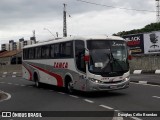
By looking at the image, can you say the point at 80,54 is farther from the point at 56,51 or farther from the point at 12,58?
the point at 12,58

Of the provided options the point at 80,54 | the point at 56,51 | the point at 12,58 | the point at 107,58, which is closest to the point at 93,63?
the point at 107,58

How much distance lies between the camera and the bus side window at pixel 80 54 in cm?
1751

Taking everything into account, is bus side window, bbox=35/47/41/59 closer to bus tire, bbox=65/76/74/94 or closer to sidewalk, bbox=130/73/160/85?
bus tire, bbox=65/76/74/94

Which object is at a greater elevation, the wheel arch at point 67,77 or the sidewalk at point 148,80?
the wheel arch at point 67,77

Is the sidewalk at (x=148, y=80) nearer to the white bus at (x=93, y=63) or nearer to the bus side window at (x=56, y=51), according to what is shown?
the white bus at (x=93, y=63)

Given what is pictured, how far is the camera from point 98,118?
11023mm

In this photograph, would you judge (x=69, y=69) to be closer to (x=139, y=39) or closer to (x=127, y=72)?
(x=127, y=72)

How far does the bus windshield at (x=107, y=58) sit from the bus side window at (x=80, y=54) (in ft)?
1.63

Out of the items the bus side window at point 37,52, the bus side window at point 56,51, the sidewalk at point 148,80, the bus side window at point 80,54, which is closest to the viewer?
the bus side window at point 80,54

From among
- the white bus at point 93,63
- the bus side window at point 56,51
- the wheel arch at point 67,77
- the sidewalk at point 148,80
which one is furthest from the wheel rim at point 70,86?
the sidewalk at point 148,80

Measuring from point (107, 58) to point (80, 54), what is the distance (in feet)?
4.51

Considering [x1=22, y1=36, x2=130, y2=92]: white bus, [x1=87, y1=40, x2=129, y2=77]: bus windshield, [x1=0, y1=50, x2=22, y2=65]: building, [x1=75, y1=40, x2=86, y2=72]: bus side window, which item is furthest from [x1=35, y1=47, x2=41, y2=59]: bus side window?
[x1=0, y1=50, x2=22, y2=65]: building

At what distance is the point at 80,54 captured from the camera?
17.8 m

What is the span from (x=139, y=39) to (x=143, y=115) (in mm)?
31395
